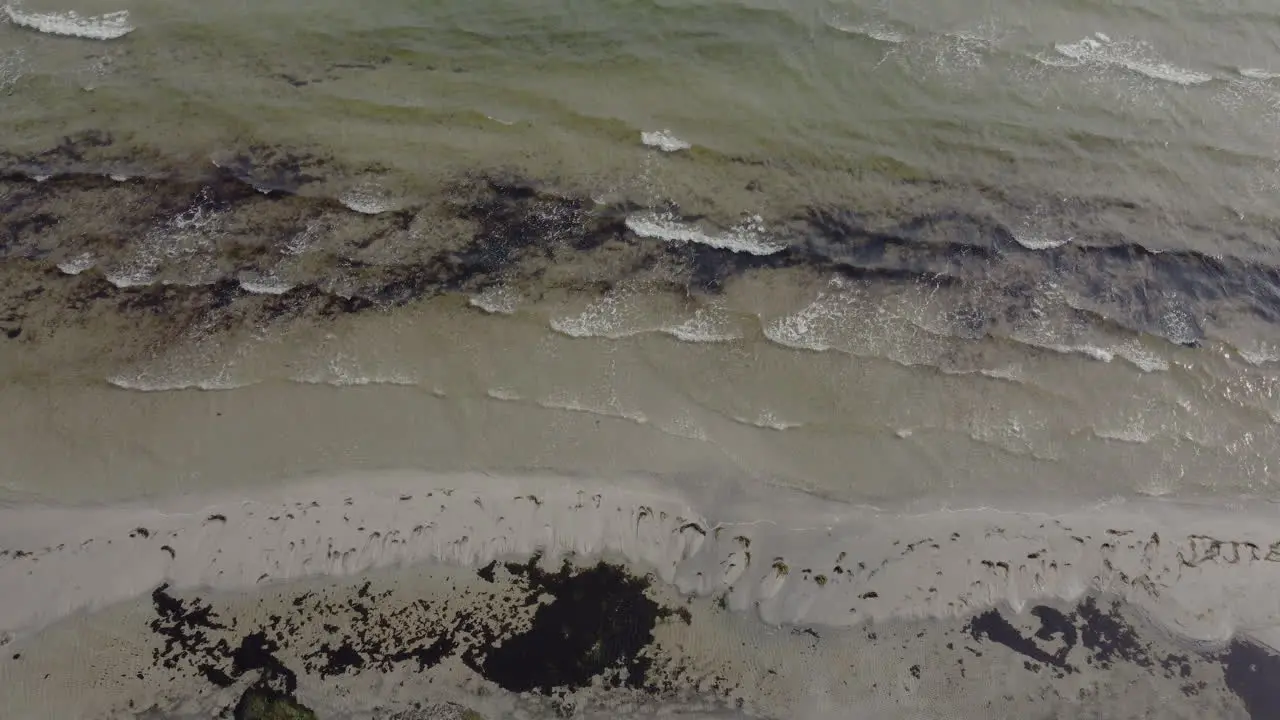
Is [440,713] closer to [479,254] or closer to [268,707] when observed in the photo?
[268,707]

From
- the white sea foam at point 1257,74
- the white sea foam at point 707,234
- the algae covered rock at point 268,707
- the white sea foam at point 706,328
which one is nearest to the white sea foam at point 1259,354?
the white sea foam at point 1257,74

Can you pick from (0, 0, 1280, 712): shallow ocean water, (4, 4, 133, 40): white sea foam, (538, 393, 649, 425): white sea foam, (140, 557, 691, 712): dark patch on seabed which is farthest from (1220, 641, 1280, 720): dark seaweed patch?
(4, 4, 133, 40): white sea foam

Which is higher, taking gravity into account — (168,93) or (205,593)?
(168,93)

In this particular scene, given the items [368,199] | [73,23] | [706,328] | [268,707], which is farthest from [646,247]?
[73,23]

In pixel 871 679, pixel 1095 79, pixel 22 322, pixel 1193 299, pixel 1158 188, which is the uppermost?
pixel 1095 79

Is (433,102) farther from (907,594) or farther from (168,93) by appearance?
(907,594)

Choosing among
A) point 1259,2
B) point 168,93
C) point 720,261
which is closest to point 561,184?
point 720,261
